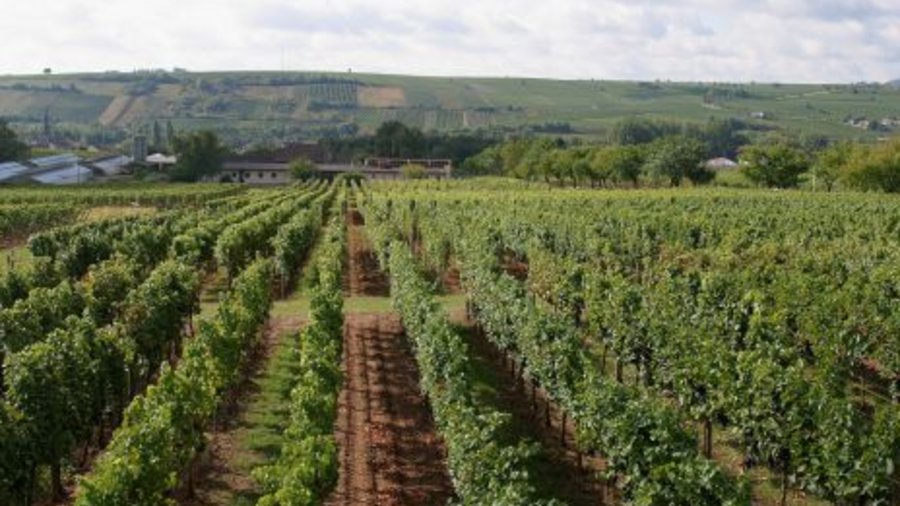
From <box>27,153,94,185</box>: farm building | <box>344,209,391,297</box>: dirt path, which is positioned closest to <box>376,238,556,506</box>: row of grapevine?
<box>344,209,391,297</box>: dirt path

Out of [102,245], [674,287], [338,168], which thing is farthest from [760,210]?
[338,168]

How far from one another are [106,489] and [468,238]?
2899 centimetres

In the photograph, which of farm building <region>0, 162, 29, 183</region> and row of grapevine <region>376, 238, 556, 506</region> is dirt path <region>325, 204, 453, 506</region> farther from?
farm building <region>0, 162, 29, 183</region>

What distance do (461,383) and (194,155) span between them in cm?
11874

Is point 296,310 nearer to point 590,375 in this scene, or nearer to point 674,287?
point 674,287

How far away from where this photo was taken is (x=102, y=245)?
1698 inches

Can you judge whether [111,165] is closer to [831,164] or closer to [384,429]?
[831,164]

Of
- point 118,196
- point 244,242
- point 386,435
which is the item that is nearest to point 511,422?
point 386,435

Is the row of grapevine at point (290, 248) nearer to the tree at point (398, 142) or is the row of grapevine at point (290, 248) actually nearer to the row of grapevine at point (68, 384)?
the row of grapevine at point (68, 384)

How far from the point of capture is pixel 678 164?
10631 centimetres

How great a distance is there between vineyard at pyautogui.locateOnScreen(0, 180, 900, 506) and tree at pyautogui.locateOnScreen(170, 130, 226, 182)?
9068cm

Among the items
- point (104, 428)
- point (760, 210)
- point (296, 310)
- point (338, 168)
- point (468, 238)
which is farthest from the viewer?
point (338, 168)

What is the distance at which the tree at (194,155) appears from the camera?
130m

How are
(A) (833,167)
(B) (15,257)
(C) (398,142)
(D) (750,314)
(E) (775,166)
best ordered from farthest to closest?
(C) (398,142)
(E) (775,166)
(A) (833,167)
(B) (15,257)
(D) (750,314)
